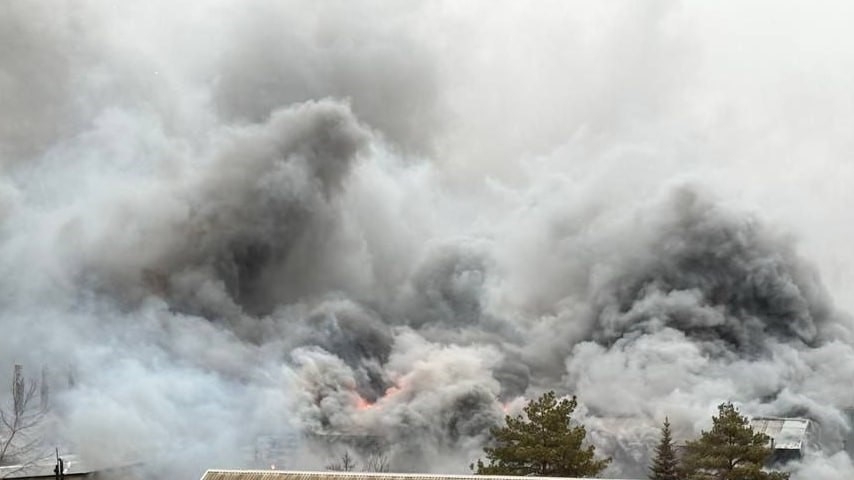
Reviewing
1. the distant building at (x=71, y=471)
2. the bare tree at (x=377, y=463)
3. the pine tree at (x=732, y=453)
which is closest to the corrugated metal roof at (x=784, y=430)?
the pine tree at (x=732, y=453)

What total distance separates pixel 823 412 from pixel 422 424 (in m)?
32.3

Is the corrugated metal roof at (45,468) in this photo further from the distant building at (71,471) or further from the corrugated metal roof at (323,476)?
the corrugated metal roof at (323,476)

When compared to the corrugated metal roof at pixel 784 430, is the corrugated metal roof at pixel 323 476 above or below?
below

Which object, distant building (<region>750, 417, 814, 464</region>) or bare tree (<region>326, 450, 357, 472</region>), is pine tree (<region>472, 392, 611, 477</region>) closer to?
distant building (<region>750, 417, 814, 464</region>)

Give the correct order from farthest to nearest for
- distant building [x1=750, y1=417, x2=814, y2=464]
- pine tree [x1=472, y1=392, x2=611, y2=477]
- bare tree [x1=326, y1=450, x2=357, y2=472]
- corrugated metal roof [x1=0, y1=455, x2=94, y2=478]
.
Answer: bare tree [x1=326, y1=450, x2=357, y2=472]
distant building [x1=750, y1=417, x2=814, y2=464]
corrugated metal roof [x1=0, y1=455, x2=94, y2=478]
pine tree [x1=472, y1=392, x2=611, y2=477]

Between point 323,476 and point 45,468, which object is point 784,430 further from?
point 45,468

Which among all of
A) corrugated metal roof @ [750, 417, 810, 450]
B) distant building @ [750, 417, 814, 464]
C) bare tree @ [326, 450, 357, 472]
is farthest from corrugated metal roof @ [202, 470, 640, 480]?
corrugated metal roof @ [750, 417, 810, 450]

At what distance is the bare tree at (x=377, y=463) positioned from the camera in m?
61.6

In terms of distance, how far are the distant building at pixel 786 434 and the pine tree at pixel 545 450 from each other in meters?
28.2

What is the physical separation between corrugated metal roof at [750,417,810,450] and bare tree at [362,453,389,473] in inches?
1118

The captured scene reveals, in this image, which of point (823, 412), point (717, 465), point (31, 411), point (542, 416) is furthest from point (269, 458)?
point (823, 412)

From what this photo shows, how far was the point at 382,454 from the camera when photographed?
64.1 metres

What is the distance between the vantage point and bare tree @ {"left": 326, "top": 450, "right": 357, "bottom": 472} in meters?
59.5

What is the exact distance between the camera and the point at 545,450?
29844 millimetres
